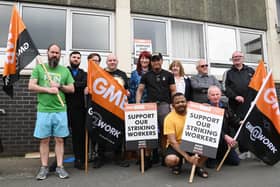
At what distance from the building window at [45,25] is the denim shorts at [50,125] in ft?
9.53

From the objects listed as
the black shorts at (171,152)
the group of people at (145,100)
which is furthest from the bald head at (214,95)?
the black shorts at (171,152)

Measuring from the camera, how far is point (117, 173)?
3764mm

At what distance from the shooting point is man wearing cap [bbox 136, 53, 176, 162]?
13.1 feet

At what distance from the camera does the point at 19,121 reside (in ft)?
17.6

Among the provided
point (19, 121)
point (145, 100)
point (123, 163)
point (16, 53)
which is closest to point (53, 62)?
point (16, 53)

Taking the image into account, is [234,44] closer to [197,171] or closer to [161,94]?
[161,94]

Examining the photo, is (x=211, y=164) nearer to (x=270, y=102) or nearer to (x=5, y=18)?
(x=270, y=102)

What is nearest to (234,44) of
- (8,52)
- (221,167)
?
(221,167)

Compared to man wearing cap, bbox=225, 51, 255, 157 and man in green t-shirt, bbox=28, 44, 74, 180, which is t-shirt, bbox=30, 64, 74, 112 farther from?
man wearing cap, bbox=225, 51, 255, 157

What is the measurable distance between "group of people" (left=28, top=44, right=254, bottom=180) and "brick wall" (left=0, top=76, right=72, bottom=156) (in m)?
1.81

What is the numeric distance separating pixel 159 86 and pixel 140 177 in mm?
1466

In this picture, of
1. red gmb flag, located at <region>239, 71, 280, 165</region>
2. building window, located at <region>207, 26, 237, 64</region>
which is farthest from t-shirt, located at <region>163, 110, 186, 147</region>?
building window, located at <region>207, 26, 237, 64</region>

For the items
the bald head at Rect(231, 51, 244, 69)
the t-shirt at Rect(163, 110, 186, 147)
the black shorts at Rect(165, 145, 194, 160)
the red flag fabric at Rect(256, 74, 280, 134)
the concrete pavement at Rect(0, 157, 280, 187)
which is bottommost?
the concrete pavement at Rect(0, 157, 280, 187)

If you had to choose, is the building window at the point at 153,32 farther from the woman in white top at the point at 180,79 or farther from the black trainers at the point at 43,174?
the black trainers at the point at 43,174
